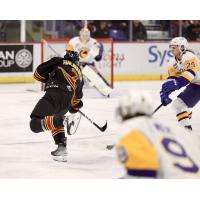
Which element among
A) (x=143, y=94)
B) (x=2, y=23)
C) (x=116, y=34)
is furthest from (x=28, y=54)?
(x=143, y=94)

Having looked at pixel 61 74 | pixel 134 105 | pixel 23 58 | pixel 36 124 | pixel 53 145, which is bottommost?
pixel 53 145

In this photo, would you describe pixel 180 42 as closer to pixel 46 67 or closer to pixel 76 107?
pixel 76 107

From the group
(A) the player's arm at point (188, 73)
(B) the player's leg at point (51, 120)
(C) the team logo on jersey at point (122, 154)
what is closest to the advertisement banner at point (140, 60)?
(A) the player's arm at point (188, 73)

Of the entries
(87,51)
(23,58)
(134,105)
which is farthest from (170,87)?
(23,58)

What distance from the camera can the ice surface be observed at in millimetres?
4957

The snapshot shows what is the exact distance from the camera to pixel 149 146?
2555 mm

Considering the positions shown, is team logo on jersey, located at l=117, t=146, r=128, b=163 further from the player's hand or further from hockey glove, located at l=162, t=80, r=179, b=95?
hockey glove, located at l=162, t=80, r=179, b=95

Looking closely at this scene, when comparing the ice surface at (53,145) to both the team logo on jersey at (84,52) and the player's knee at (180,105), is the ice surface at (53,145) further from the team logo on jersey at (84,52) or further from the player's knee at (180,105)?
the player's knee at (180,105)

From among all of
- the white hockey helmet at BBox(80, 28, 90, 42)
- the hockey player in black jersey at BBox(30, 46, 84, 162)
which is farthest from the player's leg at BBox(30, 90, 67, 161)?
the white hockey helmet at BBox(80, 28, 90, 42)

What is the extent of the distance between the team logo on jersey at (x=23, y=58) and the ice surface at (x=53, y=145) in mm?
1202

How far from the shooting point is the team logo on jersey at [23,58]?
994 centimetres

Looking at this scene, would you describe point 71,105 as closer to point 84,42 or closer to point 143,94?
Answer: point 143,94

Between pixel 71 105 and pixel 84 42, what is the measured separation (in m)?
3.46

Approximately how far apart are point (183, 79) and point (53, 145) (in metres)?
1.18
